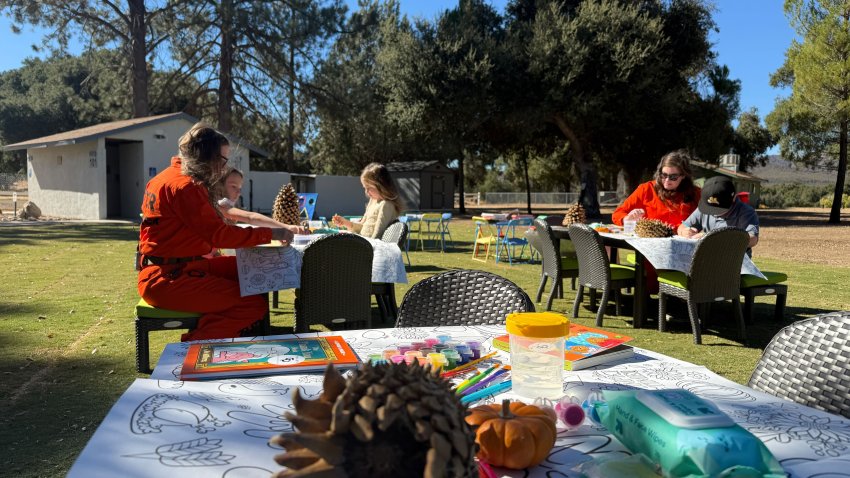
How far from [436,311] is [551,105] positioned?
21.6 m

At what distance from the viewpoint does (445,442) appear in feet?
2.34

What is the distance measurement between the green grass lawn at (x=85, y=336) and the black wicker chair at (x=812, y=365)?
282 centimetres

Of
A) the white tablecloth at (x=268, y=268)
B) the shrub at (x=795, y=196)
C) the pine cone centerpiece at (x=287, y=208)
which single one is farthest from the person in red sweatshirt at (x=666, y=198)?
the shrub at (x=795, y=196)

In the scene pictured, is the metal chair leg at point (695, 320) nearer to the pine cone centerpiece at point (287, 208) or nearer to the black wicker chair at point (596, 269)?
the black wicker chair at point (596, 269)

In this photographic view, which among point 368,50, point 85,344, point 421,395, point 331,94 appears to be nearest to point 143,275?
point 85,344

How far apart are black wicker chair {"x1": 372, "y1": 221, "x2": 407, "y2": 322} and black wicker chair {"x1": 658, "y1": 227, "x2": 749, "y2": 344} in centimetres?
270

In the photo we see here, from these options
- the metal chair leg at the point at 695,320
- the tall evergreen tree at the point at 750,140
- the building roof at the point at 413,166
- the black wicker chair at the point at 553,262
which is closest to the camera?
the metal chair leg at the point at 695,320

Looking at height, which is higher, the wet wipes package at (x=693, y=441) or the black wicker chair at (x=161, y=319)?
the wet wipes package at (x=693, y=441)

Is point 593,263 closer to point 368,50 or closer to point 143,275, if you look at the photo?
point 143,275

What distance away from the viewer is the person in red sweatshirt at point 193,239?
11.3 feet

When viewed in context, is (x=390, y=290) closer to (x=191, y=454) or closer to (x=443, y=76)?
(x=191, y=454)

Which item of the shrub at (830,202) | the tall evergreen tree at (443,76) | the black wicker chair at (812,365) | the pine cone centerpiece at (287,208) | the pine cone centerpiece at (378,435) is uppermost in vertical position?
the tall evergreen tree at (443,76)

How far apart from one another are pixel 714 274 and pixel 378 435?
5.33m

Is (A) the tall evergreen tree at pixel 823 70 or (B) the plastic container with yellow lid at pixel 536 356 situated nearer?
(B) the plastic container with yellow lid at pixel 536 356
